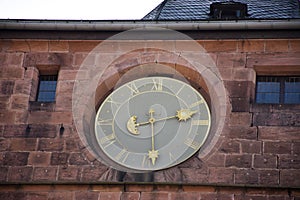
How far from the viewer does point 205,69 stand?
19.3 m

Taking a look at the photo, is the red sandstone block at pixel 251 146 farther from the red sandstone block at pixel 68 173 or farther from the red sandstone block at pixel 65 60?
the red sandstone block at pixel 65 60

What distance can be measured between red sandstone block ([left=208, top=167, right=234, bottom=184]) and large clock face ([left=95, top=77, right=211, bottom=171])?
1.45ft

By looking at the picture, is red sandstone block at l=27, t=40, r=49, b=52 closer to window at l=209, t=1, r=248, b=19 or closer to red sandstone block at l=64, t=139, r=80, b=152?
red sandstone block at l=64, t=139, r=80, b=152

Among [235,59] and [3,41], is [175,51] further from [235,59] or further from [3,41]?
[3,41]

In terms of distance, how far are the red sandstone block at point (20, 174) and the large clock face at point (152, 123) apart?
1.09 m

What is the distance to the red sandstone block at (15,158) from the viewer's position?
1856cm

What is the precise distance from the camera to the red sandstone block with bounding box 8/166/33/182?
18.4 meters

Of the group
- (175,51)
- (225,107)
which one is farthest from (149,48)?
(225,107)

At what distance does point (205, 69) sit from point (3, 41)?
10.1ft

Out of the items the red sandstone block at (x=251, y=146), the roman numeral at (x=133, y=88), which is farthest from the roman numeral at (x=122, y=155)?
the red sandstone block at (x=251, y=146)

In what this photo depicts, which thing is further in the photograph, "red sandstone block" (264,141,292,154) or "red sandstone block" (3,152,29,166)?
"red sandstone block" (3,152,29,166)

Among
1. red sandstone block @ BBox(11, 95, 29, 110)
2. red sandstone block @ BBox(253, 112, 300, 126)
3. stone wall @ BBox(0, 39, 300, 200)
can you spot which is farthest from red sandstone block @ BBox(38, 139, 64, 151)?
red sandstone block @ BBox(253, 112, 300, 126)

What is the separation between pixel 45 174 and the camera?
1839 centimetres

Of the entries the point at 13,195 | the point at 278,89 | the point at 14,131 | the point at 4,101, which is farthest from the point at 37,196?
the point at 278,89
